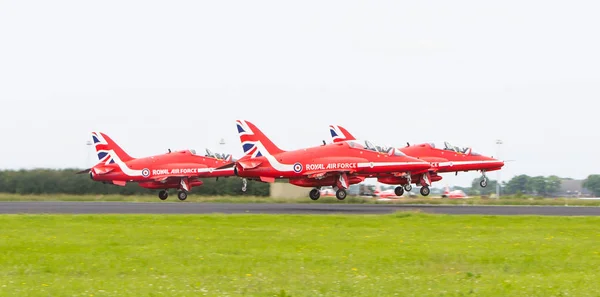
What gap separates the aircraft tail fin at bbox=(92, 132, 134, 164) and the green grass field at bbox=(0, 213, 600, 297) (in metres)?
28.8

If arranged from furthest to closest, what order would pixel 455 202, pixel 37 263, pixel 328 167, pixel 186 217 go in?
pixel 455 202, pixel 328 167, pixel 186 217, pixel 37 263

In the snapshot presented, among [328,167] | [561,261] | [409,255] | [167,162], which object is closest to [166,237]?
[409,255]

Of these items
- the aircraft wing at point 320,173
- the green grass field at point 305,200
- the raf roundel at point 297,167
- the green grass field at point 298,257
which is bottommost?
the green grass field at point 298,257

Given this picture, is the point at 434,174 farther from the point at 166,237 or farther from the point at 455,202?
the point at 166,237

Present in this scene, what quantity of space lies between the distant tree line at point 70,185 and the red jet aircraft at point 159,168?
6395mm

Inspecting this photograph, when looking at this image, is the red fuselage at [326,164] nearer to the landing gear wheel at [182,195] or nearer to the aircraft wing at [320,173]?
the aircraft wing at [320,173]

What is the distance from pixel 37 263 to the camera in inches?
695

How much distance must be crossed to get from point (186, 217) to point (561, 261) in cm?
1524

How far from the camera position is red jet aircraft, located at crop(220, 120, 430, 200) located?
48188 mm

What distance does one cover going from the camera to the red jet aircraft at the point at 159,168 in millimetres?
57125

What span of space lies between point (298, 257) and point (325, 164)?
2941 centimetres

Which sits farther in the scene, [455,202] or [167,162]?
[167,162]

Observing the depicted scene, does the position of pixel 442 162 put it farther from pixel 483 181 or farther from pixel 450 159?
pixel 483 181

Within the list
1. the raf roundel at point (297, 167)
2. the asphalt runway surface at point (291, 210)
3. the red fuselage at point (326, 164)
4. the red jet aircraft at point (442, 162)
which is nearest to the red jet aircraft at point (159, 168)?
the red fuselage at point (326, 164)
